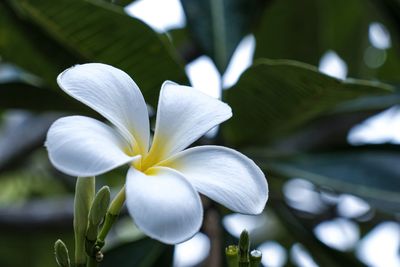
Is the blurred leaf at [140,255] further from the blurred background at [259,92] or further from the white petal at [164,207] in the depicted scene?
the white petal at [164,207]

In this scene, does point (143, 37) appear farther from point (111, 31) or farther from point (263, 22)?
point (263, 22)

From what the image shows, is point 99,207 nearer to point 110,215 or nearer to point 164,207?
point 110,215

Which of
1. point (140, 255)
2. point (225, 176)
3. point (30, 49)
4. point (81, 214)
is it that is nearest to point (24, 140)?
point (30, 49)

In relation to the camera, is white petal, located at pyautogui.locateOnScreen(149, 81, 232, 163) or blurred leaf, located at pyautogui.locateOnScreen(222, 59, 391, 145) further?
blurred leaf, located at pyautogui.locateOnScreen(222, 59, 391, 145)

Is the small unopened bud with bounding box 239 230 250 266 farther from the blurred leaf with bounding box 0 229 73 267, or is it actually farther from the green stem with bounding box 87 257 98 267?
the blurred leaf with bounding box 0 229 73 267

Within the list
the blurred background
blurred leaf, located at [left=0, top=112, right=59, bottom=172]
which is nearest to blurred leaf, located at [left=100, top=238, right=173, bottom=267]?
the blurred background

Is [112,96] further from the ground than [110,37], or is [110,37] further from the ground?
[112,96]
